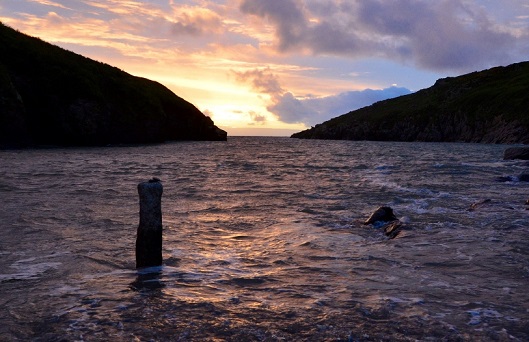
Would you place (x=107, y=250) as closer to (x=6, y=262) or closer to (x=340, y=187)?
(x=6, y=262)

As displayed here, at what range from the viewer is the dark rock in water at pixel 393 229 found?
13.4 m

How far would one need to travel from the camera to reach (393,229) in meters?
13.8

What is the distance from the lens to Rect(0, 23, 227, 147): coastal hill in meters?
58.2

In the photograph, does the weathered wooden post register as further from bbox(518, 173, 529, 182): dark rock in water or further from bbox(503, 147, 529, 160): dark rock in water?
bbox(503, 147, 529, 160): dark rock in water

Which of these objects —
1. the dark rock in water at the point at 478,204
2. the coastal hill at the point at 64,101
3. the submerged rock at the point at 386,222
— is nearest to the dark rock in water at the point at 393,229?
the submerged rock at the point at 386,222

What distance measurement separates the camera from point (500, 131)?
11469 centimetres

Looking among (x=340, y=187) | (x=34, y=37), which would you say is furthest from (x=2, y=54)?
(x=340, y=187)

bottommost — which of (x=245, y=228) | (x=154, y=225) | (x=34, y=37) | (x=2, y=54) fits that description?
(x=245, y=228)

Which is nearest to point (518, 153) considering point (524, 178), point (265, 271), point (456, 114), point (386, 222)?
point (524, 178)

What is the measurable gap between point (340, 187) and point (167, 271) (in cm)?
1665

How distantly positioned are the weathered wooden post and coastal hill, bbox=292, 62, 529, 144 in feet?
356

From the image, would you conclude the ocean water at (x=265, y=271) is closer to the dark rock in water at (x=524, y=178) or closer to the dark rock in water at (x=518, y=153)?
the dark rock in water at (x=524, y=178)

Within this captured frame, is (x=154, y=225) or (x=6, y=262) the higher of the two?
(x=154, y=225)

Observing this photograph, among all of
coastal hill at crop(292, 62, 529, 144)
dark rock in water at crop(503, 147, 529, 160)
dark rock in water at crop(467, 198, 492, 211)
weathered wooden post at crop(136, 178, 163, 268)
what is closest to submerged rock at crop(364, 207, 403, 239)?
dark rock in water at crop(467, 198, 492, 211)
